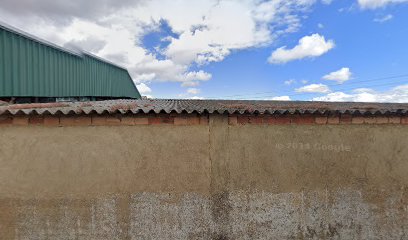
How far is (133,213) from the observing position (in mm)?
4336

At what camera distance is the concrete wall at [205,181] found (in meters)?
4.21

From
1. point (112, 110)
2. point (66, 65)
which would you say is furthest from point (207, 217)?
point (66, 65)

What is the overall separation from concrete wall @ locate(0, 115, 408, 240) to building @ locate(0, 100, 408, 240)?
16 millimetres

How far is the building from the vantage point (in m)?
4.20

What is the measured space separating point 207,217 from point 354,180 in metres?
2.58

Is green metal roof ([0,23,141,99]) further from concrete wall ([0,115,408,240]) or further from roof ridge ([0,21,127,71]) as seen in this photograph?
concrete wall ([0,115,408,240])

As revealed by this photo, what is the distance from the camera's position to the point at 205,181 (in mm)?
4469

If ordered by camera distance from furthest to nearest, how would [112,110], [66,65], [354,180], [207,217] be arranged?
1. [66,65]
2. [354,180]
3. [207,217]
4. [112,110]

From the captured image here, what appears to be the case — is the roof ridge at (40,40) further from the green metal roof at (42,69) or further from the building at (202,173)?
the building at (202,173)

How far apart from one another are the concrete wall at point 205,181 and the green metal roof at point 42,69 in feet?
16.9

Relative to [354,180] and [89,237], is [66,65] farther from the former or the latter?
[354,180]

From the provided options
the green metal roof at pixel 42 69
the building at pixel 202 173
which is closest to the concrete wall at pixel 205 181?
the building at pixel 202 173

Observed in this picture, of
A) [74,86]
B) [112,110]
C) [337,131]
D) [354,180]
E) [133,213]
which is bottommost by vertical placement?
[133,213]

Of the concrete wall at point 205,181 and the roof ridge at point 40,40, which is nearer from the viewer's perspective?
the concrete wall at point 205,181
